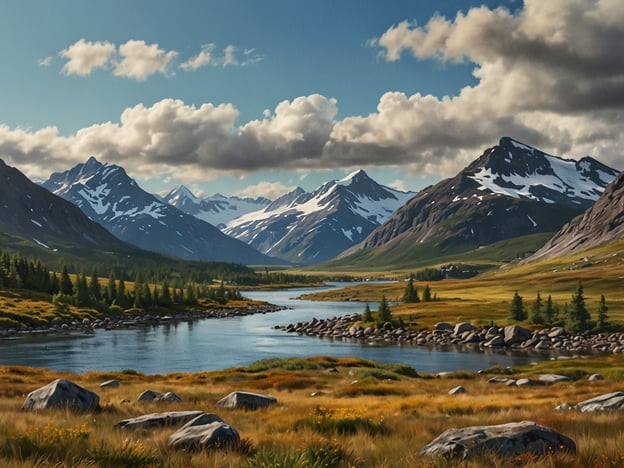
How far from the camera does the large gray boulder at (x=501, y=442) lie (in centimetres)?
953

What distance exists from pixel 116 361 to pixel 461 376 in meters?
48.7

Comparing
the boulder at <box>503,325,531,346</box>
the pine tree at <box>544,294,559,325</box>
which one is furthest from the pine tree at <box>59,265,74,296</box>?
the pine tree at <box>544,294,559,325</box>

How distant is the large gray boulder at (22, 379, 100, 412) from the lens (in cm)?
1814

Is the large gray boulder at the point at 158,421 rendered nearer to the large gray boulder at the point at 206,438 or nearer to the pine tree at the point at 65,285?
the large gray boulder at the point at 206,438

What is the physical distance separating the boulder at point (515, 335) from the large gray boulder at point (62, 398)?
94.7 metres

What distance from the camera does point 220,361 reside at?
81062mm

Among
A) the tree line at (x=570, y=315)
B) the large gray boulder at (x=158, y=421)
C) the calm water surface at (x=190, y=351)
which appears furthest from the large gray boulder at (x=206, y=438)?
the tree line at (x=570, y=315)

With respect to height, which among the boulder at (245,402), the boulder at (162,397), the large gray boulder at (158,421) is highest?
the large gray boulder at (158,421)

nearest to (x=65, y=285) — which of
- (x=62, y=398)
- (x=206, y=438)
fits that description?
(x=62, y=398)

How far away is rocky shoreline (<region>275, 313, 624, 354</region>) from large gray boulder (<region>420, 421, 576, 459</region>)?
→ 3516 inches

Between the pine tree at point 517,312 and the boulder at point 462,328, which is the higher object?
the pine tree at point 517,312

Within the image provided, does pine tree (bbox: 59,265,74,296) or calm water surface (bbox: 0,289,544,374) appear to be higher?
pine tree (bbox: 59,265,74,296)

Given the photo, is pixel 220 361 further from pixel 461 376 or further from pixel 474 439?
pixel 474 439

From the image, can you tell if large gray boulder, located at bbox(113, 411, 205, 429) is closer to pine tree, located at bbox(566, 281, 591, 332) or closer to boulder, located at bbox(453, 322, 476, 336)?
boulder, located at bbox(453, 322, 476, 336)
